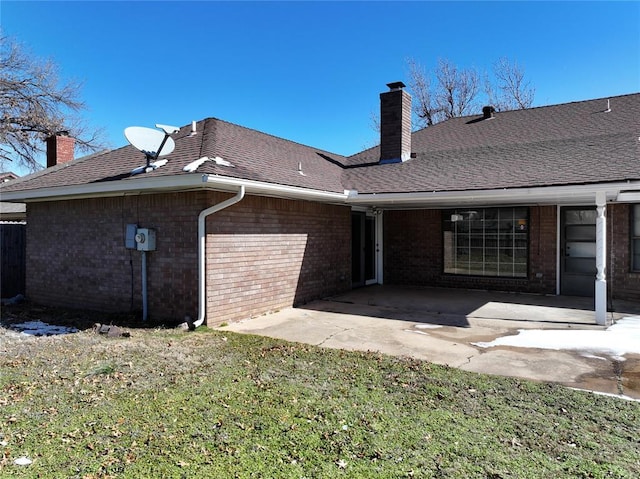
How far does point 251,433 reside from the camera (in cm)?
345

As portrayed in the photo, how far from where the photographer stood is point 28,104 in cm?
2191

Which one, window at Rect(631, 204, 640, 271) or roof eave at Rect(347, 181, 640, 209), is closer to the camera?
roof eave at Rect(347, 181, 640, 209)

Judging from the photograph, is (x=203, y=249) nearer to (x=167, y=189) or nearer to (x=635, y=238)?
(x=167, y=189)

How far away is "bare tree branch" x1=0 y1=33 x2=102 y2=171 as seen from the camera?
21.0 meters

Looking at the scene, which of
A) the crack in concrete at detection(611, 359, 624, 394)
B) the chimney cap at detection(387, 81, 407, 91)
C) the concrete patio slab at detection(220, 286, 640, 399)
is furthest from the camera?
the chimney cap at detection(387, 81, 407, 91)

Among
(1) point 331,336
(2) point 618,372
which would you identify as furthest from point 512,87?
(2) point 618,372

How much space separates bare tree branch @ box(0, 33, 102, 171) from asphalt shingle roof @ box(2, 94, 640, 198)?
1375 centimetres

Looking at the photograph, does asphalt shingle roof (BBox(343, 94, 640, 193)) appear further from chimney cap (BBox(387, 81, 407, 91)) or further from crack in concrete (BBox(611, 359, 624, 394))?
crack in concrete (BBox(611, 359, 624, 394))

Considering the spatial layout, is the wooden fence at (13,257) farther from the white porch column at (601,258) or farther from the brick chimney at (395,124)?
the white porch column at (601,258)

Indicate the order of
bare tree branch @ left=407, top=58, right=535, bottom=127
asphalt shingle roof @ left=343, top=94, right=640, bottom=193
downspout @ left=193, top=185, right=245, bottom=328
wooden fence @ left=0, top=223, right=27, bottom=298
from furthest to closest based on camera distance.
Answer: bare tree branch @ left=407, top=58, right=535, bottom=127
wooden fence @ left=0, top=223, right=27, bottom=298
asphalt shingle roof @ left=343, top=94, right=640, bottom=193
downspout @ left=193, top=185, right=245, bottom=328

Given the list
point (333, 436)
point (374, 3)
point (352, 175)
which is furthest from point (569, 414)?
point (374, 3)

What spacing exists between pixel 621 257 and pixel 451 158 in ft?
15.1

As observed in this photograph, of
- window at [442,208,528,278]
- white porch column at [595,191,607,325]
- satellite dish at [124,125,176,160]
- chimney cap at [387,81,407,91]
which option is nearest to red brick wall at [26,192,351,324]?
satellite dish at [124,125,176,160]

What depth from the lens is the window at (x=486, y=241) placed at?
11.0m
